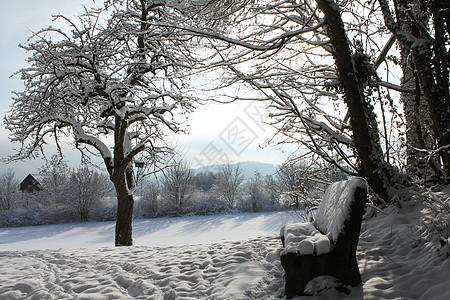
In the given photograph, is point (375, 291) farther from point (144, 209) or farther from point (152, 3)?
point (144, 209)

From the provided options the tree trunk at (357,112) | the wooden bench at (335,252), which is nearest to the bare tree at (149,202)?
the tree trunk at (357,112)

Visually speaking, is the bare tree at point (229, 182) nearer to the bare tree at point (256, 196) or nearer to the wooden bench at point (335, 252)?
the bare tree at point (256, 196)

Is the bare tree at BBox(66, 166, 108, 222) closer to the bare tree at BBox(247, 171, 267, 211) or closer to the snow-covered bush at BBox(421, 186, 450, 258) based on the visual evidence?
the bare tree at BBox(247, 171, 267, 211)

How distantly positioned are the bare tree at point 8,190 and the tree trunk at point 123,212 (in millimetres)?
37133

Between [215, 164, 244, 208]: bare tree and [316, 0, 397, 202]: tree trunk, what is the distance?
2545 centimetres

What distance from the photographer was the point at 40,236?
1997 centimetres

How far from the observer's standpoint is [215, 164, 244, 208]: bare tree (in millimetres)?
31353

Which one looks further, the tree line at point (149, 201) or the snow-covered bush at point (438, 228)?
the tree line at point (149, 201)

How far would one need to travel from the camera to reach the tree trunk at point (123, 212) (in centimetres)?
941

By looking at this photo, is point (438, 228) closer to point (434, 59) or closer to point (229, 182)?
point (434, 59)

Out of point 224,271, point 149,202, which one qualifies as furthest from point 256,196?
point 224,271

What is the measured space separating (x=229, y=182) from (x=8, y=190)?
106 ft

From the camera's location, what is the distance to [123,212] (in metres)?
9.54

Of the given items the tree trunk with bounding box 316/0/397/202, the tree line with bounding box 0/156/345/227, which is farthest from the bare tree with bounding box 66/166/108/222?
the tree trunk with bounding box 316/0/397/202
